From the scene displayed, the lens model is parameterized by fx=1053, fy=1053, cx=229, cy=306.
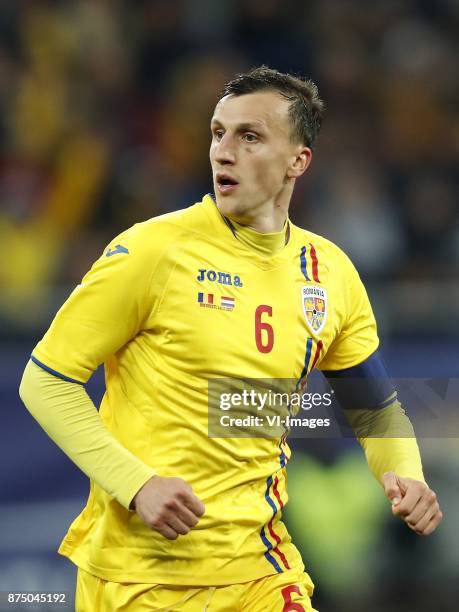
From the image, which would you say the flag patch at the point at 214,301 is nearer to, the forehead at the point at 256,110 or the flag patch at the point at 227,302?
the flag patch at the point at 227,302

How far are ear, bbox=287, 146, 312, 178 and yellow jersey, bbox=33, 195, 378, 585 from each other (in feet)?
1.20

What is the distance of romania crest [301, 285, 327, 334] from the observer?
319 centimetres

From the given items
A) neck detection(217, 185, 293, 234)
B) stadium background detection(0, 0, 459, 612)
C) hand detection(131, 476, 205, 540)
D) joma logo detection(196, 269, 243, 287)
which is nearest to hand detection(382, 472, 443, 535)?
hand detection(131, 476, 205, 540)

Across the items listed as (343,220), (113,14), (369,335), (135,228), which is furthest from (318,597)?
(113,14)

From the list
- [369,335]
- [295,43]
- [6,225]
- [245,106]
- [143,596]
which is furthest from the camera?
[295,43]

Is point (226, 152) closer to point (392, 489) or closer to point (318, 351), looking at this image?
point (318, 351)

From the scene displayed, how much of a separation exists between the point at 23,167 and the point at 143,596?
5049 millimetres

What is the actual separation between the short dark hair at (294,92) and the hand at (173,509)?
122 centimetres

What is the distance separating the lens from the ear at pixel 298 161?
329 cm

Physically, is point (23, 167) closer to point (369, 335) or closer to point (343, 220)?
point (343, 220)

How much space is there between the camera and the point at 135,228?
2.95 m

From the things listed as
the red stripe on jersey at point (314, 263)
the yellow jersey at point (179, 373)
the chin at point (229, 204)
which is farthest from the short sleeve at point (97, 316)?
the red stripe on jersey at point (314, 263)

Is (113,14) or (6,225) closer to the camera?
(6,225)

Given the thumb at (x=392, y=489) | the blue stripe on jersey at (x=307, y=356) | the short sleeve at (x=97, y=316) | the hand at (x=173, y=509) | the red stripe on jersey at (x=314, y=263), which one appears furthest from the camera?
the red stripe on jersey at (x=314, y=263)
